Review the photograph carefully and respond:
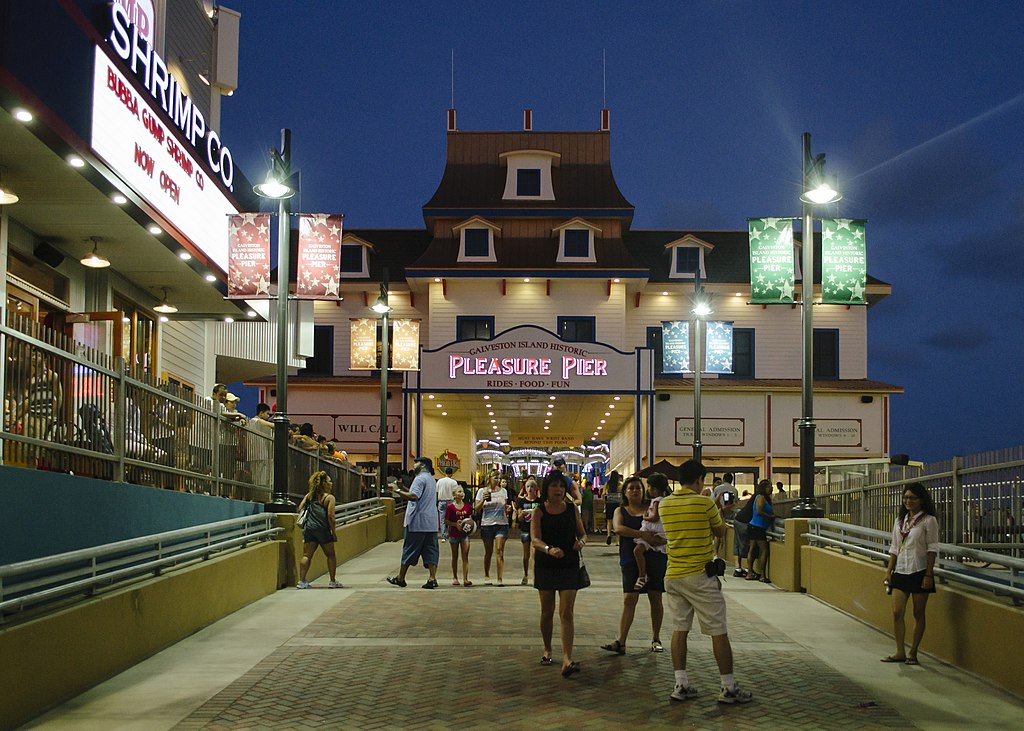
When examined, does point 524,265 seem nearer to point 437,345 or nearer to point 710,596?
point 437,345

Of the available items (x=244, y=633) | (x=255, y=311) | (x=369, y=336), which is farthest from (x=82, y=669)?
(x=369, y=336)

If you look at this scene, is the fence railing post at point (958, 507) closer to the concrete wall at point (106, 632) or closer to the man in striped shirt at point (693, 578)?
the man in striped shirt at point (693, 578)

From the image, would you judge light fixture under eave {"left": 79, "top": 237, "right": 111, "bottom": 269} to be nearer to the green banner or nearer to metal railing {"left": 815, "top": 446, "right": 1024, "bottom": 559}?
the green banner

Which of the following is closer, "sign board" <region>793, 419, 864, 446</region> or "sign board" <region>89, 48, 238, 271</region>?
"sign board" <region>89, 48, 238, 271</region>

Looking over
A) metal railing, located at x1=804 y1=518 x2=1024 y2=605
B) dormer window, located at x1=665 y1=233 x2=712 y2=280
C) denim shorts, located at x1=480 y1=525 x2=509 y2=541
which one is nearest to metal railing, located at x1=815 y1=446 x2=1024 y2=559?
metal railing, located at x1=804 y1=518 x2=1024 y2=605

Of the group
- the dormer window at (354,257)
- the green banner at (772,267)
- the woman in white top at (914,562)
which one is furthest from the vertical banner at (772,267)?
the dormer window at (354,257)

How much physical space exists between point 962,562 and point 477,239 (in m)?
A: 33.9

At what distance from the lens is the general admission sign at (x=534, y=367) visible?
39.2 metres

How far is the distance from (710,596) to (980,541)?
365 cm

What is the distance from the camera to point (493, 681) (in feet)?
31.8

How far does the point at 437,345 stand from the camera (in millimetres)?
44344

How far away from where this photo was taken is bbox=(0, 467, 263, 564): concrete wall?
28.1 ft

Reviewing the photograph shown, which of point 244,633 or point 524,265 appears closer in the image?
point 244,633

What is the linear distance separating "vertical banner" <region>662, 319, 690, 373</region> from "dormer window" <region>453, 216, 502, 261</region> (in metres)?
10.5
